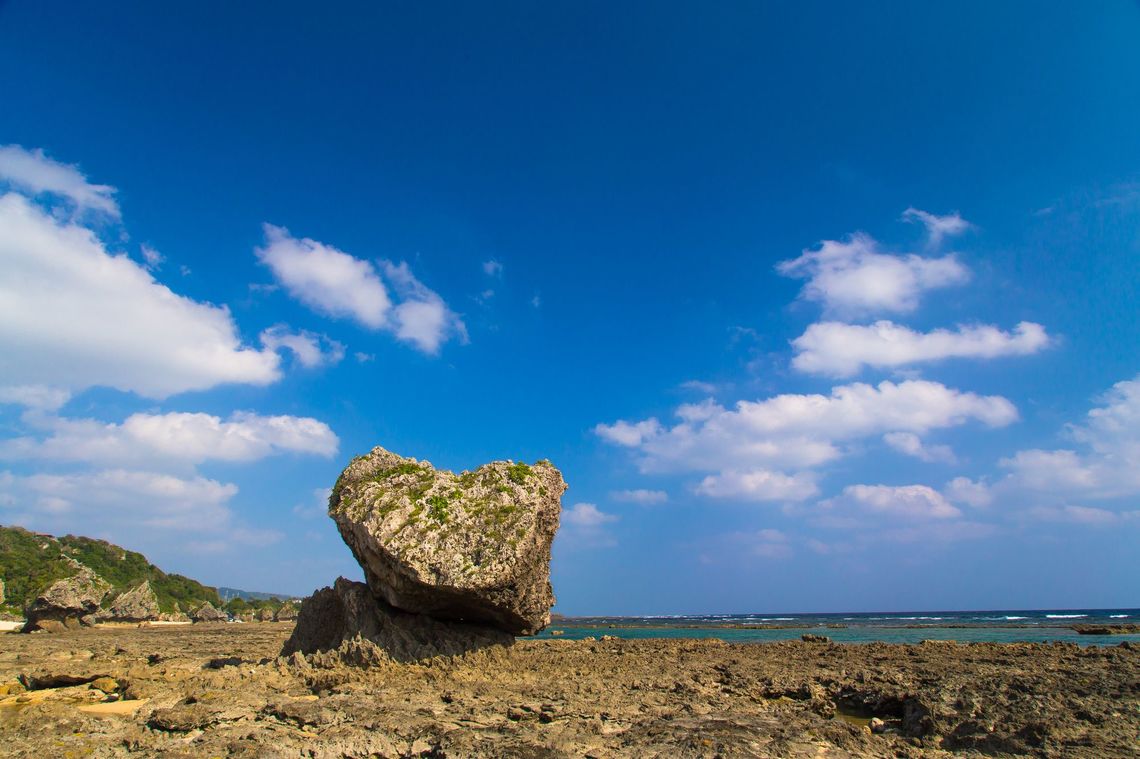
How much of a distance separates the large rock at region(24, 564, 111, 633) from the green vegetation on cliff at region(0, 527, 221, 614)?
970 centimetres

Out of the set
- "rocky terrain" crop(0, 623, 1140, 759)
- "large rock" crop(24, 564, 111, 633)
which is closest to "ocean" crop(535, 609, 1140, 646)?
"rocky terrain" crop(0, 623, 1140, 759)

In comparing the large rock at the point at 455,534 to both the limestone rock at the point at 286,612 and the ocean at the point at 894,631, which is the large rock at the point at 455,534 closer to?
the ocean at the point at 894,631

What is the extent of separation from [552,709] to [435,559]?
432 cm

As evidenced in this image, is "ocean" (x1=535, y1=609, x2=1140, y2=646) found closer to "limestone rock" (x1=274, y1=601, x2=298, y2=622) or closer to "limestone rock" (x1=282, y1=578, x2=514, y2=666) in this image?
"limestone rock" (x1=282, y1=578, x2=514, y2=666)

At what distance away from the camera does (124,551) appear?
279ft

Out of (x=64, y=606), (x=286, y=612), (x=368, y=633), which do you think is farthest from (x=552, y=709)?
(x=286, y=612)

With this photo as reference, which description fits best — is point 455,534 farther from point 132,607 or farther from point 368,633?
point 132,607

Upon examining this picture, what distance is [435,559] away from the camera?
535 inches

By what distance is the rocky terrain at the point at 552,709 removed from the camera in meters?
8.88

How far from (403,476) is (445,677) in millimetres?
5153

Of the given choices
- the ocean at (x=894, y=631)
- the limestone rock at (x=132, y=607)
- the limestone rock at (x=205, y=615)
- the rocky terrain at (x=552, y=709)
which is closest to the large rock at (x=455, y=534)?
the rocky terrain at (x=552, y=709)

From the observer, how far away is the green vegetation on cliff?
197ft

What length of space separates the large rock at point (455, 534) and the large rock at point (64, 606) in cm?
3958

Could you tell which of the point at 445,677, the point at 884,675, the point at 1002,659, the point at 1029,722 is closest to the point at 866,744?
Answer: the point at 1029,722
